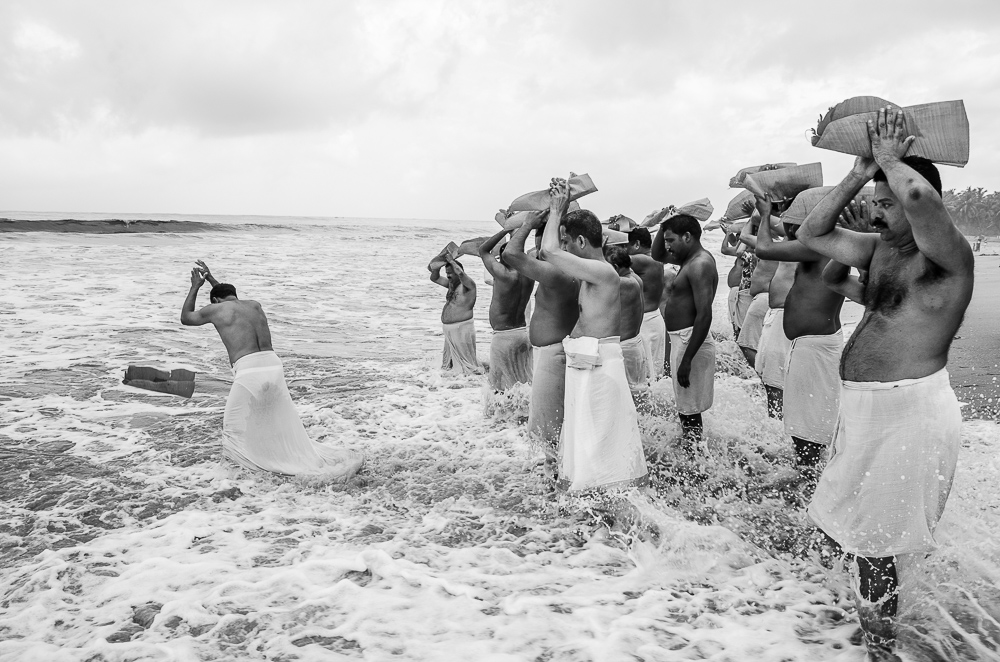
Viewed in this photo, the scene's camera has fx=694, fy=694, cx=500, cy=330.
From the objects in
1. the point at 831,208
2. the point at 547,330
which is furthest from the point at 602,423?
the point at 831,208

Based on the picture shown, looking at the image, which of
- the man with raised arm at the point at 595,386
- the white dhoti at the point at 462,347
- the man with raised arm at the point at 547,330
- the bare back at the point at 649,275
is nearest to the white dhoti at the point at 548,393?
the man with raised arm at the point at 547,330

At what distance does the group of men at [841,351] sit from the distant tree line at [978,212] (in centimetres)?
6304

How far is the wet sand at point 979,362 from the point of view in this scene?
6898 mm

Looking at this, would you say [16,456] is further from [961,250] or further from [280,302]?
[280,302]

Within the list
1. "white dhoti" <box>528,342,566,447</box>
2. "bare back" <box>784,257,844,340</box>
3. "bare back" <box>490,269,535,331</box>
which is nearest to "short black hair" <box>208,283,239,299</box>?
"bare back" <box>490,269,535,331</box>

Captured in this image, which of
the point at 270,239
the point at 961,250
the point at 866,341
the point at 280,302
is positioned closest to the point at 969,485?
the point at 866,341

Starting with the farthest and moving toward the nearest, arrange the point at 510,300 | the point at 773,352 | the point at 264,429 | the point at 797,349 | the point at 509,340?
the point at 509,340, the point at 510,300, the point at 773,352, the point at 264,429, the point at 797,349

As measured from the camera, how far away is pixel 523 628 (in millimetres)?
3244

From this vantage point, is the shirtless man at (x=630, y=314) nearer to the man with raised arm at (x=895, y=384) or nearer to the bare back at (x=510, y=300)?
the bare back at (x=510, y=300)

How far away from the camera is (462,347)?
30.2 ft

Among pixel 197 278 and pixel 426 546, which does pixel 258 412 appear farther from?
pixel 426 546

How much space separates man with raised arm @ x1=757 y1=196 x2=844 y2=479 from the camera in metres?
4.73

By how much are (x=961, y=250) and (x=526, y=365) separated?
474cm

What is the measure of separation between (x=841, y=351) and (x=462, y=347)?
5698mm
